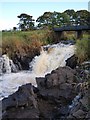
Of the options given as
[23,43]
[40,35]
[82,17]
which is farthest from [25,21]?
[23,43]

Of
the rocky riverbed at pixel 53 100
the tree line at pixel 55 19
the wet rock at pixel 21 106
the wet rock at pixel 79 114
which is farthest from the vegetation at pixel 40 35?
the wet rock at pixel 79 114

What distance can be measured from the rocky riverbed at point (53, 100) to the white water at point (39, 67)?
1.97 metres

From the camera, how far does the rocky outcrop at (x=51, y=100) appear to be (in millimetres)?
6887

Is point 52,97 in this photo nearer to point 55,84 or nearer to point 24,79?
point 55,84

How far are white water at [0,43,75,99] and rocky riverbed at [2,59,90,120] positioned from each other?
1.97 meters

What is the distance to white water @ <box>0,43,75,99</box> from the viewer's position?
10925 mm

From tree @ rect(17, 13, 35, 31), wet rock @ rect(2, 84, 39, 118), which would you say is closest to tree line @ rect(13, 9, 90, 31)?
tree @ rect(17, 13, 35, 31)

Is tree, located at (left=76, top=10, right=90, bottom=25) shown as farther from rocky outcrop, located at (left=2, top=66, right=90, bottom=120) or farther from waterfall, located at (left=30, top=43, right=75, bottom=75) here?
rocky outcrop, located at (left=2, top=66, right=90, bottom=120)

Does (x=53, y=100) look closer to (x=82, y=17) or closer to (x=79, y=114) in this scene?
(x=79, y=114)

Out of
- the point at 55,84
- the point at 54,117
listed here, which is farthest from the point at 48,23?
the point at 54,117

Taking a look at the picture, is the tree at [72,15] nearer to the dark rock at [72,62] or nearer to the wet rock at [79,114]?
the dark rock at [72,62]

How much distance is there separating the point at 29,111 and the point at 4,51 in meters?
7.44

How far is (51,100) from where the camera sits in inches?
314

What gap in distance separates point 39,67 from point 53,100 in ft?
17.1
